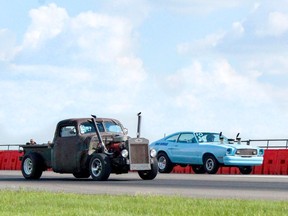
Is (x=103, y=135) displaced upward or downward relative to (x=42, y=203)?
upward

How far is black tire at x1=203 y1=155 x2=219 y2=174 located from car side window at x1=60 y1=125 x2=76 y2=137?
7429mm

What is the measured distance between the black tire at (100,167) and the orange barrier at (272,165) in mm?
9980

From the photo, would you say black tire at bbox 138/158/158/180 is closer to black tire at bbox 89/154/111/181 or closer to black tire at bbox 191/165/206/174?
black tire at bbox 89/154/111/181

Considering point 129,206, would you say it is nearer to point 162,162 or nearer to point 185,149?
point 185,149

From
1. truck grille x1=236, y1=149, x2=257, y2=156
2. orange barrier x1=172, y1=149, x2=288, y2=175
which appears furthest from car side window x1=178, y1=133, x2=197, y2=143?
orange barrier x1=172, y1=149, x2=288, y2=175

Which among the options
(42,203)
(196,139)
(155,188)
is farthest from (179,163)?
(42,203)

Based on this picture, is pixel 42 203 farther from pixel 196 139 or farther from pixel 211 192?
pixel 196 139

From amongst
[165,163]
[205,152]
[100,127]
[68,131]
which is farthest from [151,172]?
[165,163]

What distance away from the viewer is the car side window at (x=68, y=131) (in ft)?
83.6

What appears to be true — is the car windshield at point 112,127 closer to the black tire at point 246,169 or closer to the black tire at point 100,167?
the black tire at point 100,167

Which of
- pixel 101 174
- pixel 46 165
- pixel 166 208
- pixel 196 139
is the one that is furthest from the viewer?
pixel 196 139

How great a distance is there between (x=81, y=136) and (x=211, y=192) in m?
7.39

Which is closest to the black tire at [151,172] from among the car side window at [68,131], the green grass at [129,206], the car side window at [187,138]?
the car side window at [68,131]

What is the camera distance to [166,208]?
13.5 metres
